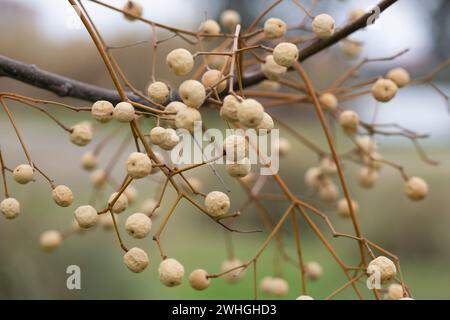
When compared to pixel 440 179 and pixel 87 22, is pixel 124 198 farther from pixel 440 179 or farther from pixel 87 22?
pixel 440 179

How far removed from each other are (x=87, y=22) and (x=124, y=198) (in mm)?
153

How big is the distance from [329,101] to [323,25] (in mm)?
208

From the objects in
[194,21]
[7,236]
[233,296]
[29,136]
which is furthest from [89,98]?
[194,21]

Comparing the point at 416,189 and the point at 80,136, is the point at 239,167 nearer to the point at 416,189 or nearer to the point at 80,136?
the point at 80,136

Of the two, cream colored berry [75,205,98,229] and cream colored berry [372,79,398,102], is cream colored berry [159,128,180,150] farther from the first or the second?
cream colored berry [372,79,398,102]

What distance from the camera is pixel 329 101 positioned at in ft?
2.62

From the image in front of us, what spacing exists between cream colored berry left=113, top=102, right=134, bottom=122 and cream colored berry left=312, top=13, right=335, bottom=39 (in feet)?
0.75

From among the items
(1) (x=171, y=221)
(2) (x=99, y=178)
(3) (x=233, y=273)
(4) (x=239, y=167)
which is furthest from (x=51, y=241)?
(1) (x=171, y=221)

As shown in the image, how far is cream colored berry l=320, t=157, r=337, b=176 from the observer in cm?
90

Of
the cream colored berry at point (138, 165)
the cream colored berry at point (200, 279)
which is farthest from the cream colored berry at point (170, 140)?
the cream colored berry at point (200, 279)

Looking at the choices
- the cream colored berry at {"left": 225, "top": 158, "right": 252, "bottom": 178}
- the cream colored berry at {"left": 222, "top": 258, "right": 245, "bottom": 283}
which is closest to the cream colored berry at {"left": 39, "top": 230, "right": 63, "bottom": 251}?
the cream colored berry at {"left": 222, "top": 258, "right": 245, "bottom": 283}

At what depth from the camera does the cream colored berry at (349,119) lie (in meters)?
0.76

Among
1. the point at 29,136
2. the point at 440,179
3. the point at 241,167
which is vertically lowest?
the point at 241,167

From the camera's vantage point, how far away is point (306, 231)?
10.9ft
